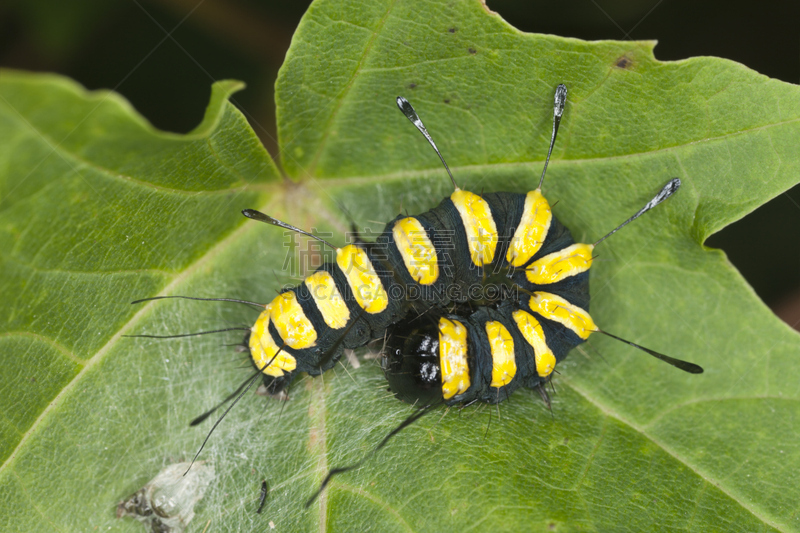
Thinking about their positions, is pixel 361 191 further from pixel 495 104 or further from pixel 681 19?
pixel 681 19

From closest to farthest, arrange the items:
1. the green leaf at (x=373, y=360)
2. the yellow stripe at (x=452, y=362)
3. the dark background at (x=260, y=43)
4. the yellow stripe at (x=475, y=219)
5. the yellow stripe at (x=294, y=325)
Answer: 1. the green leaf at (x=373, y=360)
2. the yellow stripe at (x=452, y=362)
3. the yellow stripe at (x=294, y=325)
4. the yellow stripe at (x=475, y=219)
5. the dark background at (x=260, y=43)

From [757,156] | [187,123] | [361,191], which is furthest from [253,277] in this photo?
[757,156]

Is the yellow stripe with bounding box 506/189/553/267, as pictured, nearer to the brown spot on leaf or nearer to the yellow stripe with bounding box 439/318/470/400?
the yellow stripe with bounding box 439/318/470/400

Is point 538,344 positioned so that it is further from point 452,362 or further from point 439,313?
point 439,313

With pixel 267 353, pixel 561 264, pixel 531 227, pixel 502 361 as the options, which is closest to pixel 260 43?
pixel 267 353

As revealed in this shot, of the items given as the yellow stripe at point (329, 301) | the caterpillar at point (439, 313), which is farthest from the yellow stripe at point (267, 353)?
the yellow stripe at point (329, 301)

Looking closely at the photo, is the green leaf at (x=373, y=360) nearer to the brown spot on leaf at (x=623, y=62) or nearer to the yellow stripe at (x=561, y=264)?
the brown spot on leaf at (x=623, y=62)

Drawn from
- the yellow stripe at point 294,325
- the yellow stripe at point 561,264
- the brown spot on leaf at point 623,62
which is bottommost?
the yellow stripe at point 561,264
